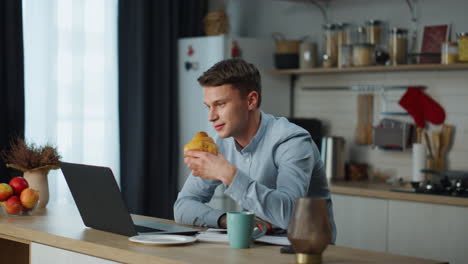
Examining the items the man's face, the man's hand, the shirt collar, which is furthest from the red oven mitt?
the man's hand

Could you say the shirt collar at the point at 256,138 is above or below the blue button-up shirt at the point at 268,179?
above

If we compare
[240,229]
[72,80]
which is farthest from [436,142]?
[240,229]

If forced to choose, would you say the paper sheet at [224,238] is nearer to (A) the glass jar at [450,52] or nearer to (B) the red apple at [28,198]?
(B) the red apple at [28,198]

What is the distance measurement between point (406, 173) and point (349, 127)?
0.55 m

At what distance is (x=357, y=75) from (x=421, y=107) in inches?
22.2

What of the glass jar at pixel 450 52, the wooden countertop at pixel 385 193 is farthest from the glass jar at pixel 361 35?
the wooden countertop at pixel 385 193

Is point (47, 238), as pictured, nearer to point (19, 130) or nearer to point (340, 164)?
point (19, 130)

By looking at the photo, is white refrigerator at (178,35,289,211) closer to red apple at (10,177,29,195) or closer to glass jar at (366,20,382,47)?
glass jar at (366,20,382,47)

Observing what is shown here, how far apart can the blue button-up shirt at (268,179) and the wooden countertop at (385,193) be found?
139 centimetres

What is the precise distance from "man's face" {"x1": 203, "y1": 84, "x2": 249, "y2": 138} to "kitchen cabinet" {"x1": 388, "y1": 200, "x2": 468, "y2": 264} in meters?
1.76

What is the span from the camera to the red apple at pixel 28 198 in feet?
8.98

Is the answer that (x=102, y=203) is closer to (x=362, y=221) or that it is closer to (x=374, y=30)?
(x=362, y=221)

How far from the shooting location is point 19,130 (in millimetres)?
4426

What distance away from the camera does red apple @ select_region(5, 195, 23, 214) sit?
8.96 feet
